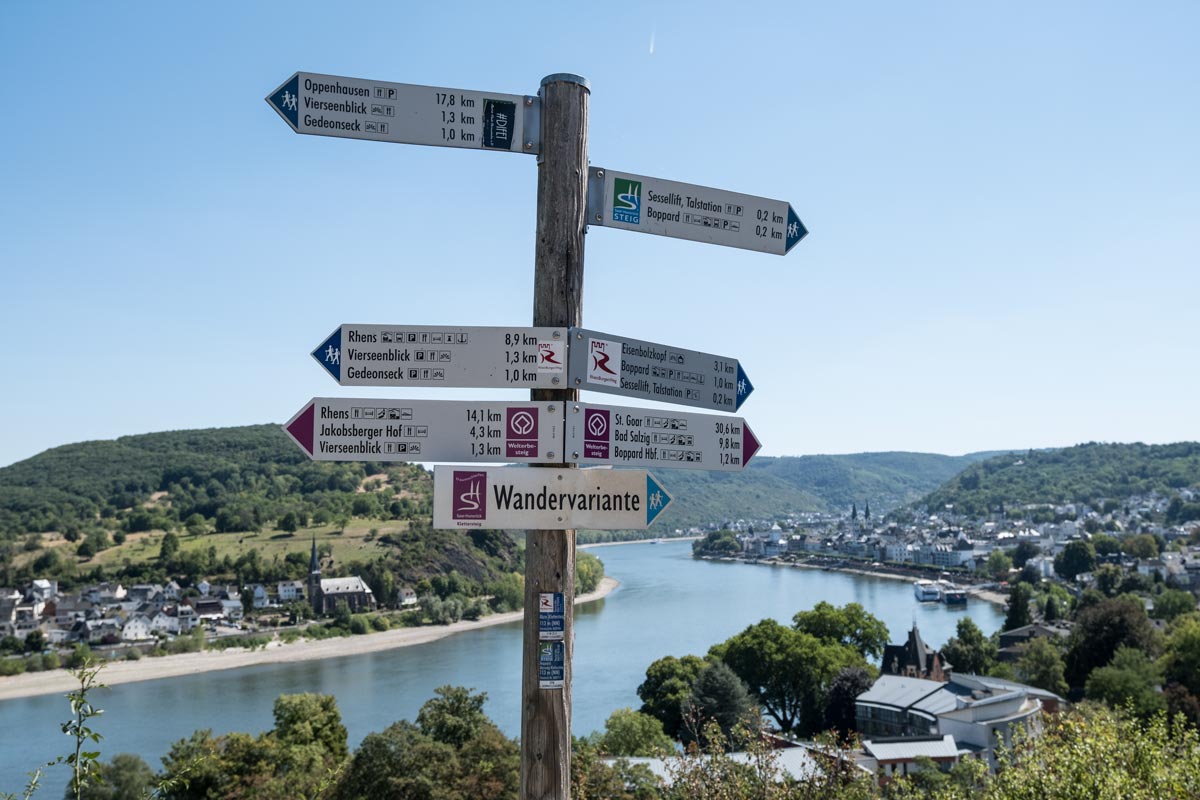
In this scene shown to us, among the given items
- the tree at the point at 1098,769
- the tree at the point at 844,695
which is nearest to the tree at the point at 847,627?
the tree at the point at 844,695

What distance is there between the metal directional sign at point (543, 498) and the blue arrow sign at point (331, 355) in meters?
0.42

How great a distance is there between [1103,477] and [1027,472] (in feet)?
57.5

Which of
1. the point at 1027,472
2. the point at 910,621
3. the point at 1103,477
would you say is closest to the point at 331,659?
the point at 910,621

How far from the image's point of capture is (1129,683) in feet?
75.7

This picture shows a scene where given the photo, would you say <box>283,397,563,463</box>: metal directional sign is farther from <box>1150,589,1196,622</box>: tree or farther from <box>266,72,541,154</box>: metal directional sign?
<box>1150,589,1196,622</box>: tree

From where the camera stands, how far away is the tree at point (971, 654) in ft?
109

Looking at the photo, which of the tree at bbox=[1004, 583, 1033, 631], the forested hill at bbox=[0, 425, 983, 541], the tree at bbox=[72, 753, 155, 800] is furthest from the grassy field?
the tree at bbox=[72, 753, 155, 800]

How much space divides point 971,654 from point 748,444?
35414 mm

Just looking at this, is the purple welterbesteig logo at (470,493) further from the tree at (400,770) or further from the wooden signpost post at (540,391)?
the tree at (400,770)

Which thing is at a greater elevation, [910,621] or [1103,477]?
[1103,477]

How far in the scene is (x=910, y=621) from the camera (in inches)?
1993

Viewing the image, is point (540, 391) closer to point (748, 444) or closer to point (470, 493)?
point (470, 493)

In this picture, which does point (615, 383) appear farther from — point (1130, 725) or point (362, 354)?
point (1130, 725)

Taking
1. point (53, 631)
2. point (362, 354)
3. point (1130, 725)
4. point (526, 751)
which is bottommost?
point (53, 631)
